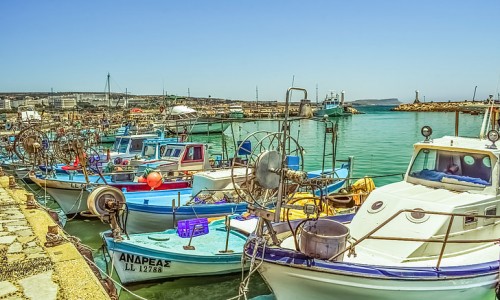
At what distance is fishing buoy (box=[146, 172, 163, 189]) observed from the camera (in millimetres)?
14391

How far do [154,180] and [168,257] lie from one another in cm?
624

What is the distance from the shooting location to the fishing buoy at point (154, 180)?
567 inches

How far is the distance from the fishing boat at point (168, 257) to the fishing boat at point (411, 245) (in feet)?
6.35

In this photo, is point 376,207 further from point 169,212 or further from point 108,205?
point 169,212

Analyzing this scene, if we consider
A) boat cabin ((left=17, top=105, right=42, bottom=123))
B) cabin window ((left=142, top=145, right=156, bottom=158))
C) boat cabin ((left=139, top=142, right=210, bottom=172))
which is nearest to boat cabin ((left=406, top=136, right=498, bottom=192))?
boat cabin ((left=139, top=142, right=210, bottom=172))

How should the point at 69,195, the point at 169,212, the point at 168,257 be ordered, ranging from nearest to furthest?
the point at 168,257
the point at 169,212
the point at 69,195

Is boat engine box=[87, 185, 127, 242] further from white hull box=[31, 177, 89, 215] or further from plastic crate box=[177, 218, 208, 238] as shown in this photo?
white hull box=[31, 177, 89, 215]

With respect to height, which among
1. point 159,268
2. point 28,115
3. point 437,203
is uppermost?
point 28,115

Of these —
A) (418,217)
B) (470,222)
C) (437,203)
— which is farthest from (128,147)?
(470,222)

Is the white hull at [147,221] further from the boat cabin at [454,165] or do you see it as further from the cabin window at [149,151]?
the cabin window at [149,151]

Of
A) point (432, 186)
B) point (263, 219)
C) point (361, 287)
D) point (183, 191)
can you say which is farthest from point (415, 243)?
point (183, 191)

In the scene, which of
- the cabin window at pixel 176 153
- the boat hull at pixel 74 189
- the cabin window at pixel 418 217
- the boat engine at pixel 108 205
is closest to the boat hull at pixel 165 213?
the boat engine at pixel 108 205

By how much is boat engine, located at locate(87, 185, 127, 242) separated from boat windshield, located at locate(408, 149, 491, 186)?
625 cm

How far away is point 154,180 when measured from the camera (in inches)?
568
